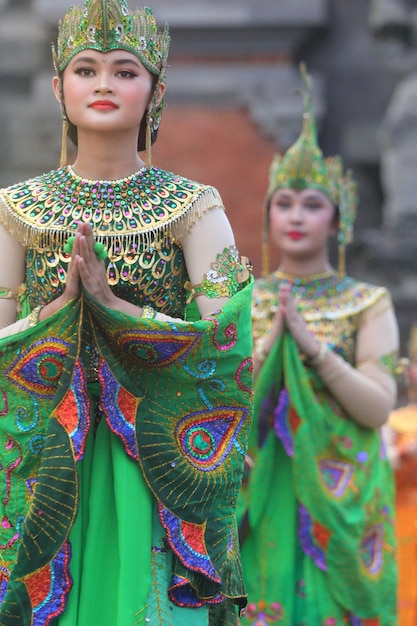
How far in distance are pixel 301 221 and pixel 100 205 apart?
6.97 ft

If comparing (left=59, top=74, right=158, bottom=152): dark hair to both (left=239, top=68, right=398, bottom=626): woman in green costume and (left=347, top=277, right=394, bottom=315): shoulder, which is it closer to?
(left=239, top=68, right=398, bottom=626): woman in green costume

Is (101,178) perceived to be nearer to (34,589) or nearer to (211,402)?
(211,402)

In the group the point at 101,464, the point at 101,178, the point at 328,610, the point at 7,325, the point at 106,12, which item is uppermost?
the point at 106,12

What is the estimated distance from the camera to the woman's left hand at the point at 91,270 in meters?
3.71

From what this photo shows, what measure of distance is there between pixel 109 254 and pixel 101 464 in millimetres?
522

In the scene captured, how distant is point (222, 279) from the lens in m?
3.98

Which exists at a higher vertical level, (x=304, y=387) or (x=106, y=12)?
(x=106, y=12)

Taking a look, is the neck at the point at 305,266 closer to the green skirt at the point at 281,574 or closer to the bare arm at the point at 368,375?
the bare arm at the point at 368,375

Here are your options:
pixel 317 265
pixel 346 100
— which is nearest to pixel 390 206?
pixel 346 100

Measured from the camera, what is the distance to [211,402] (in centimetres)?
390

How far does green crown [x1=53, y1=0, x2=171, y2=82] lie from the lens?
13.1 ft

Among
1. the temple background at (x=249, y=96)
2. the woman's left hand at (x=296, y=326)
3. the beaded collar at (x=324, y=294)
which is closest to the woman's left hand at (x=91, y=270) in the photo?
the woman's left hand at (x=296, y=326)

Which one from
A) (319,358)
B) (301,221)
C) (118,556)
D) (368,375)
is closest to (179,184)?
(118,556)

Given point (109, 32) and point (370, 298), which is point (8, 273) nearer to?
point (109, 32)
